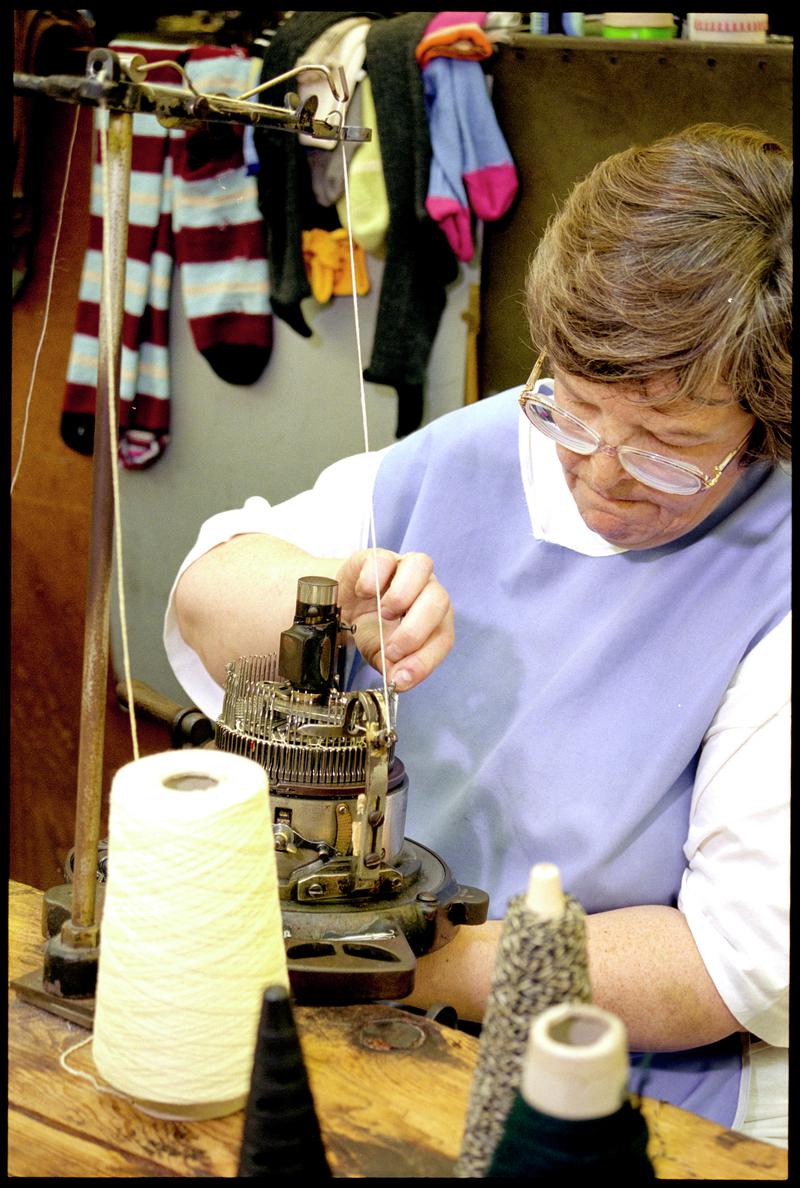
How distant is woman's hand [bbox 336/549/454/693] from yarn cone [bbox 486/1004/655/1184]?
70 centimetres

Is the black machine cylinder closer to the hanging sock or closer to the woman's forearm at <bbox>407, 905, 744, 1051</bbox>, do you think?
the woman's forearm at <bbox>407, 905, 744, 1051</bbox>

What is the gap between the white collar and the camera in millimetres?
1632

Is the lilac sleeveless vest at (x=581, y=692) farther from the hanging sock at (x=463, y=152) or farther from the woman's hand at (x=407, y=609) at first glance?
the hanging sock at (x=463, y=152)

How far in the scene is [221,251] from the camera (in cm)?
272

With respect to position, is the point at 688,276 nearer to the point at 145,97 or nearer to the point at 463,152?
the point at 145,97

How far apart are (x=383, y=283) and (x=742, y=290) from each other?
53.2 inches

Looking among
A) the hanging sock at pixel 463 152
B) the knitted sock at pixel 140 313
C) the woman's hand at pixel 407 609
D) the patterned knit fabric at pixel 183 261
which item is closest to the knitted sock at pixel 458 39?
the hanging sock at pixel 463 152

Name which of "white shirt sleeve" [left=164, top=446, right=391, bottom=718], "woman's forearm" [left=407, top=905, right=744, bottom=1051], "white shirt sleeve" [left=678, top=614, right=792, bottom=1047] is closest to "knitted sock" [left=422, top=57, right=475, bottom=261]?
"white shirt sleeve" [left=164, top=446, right=391, bottom=718]

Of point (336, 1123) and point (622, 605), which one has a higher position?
point (622, 605)

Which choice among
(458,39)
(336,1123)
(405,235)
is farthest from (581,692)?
(458,39)

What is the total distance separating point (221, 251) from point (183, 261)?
87 millimetres

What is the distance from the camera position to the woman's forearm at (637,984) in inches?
54.1

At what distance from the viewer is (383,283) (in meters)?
2.54

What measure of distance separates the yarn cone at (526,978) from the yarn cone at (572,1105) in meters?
0.05
